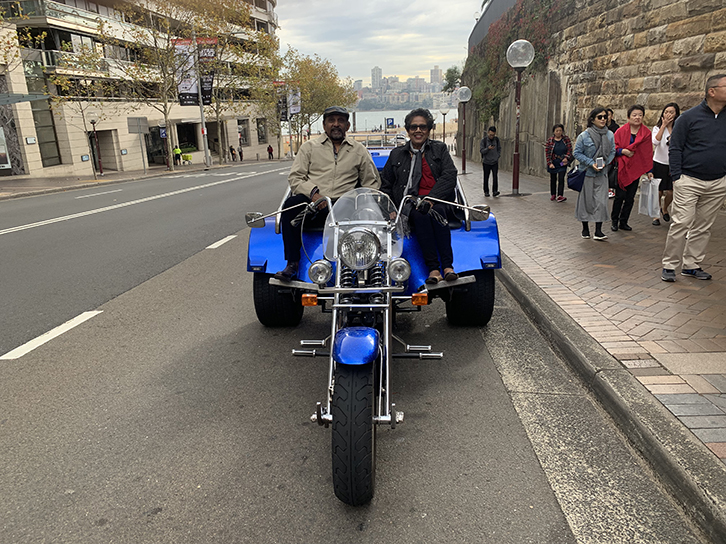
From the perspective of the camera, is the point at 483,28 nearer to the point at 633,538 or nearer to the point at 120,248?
the point at 120,248

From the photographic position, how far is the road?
2.63 meters

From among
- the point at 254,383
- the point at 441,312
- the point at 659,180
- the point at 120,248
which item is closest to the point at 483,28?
the point at 659,180

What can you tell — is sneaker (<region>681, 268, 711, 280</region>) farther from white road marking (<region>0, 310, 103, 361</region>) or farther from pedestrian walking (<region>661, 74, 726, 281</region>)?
white road marking (<region>0, 310, 103, 361</region>)

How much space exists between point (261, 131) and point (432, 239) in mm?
68299

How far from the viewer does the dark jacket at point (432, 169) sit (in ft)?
15.6

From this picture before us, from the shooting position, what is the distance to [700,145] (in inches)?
226

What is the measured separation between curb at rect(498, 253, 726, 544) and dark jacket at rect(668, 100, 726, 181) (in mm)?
2195

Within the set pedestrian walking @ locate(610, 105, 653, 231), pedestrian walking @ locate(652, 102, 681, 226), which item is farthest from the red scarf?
pedestrian walking @ locate(652, 102, 681, 226)

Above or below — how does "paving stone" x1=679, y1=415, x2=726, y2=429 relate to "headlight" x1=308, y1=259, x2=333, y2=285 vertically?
below

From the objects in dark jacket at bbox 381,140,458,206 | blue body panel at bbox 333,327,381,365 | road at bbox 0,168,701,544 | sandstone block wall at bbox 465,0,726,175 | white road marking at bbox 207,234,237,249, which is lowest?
white road marking at bbox 207,234,237,249

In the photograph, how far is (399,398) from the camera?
390 centimetres

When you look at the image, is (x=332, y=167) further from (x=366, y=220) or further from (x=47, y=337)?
(x=47, y=337)

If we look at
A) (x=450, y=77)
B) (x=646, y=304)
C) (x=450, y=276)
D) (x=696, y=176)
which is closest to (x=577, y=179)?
(x=696, y=176)

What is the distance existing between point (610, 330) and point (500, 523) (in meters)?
2.45
